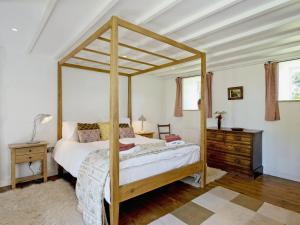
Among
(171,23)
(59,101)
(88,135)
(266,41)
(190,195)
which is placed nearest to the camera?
(171,23)

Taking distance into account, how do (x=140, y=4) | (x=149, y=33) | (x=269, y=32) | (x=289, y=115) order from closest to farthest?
(x=140, y=4) → (x=149, y=33) → (x=269, y=32) → (x=289, y=115)

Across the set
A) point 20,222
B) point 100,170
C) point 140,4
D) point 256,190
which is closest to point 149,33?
point 140,4

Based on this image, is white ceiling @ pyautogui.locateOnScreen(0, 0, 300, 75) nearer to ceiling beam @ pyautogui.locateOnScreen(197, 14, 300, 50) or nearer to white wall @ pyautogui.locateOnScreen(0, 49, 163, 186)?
ceiling beam @ pyautogui.locateOnScreen(197, 14, 300, 50)

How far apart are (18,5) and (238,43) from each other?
9.99 ft

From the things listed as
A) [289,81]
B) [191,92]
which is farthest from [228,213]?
[191,92]

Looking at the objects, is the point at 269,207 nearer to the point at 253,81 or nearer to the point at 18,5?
the point at 253,81

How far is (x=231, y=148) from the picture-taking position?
3.78 m

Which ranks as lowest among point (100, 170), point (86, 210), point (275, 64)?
point (86, 210)

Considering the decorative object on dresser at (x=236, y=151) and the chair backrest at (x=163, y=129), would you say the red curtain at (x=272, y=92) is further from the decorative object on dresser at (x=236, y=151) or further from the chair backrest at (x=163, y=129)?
the chair backrest at (x=163, y=129)

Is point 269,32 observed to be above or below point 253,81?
above

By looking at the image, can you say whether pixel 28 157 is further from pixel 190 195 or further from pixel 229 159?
pixel 229 159

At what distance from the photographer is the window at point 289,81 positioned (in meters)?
3.42

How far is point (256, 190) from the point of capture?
296cm

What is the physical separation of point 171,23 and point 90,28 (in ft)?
3.42
